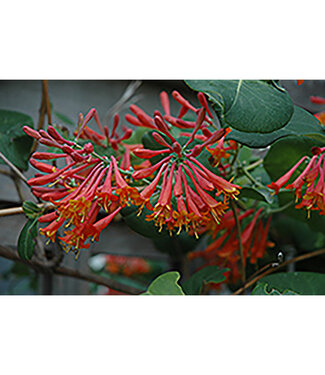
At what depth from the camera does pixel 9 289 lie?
3.60ft

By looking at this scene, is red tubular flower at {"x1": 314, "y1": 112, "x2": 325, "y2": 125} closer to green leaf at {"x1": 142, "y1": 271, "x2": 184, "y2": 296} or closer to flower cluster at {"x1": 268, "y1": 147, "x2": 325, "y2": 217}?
flower cluster at {"x1": 268, "y1": 147, "x2": 325, "y2": 217}

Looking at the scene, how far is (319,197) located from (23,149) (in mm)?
372

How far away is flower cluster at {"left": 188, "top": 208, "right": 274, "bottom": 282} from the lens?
0.62 metres

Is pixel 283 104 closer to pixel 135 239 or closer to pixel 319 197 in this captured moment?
pixel 319 197

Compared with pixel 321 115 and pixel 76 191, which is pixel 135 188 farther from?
pixel 321 115

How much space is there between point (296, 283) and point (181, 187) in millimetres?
217

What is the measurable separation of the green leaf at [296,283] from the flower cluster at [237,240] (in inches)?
3.1

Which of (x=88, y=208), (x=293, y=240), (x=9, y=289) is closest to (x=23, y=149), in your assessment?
(x=88, y=208)

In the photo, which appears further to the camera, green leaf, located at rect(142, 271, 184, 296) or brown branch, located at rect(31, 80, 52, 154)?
brown branch, located at rect(31, 80, 52, 154)

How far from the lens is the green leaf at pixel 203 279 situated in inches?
21.7

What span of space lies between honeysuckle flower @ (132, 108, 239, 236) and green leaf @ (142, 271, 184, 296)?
0.23ft

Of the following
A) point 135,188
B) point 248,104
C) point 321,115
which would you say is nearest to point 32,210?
point 135,188

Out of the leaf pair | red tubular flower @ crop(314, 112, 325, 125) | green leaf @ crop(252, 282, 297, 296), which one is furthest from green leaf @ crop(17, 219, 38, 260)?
red tubular flower @ crop(314, 112, 325, 125)

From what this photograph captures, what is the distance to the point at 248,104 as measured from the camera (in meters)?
0.39
